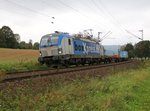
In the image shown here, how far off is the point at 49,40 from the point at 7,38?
72982 mm

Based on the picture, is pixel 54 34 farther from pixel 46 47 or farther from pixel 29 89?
pixel 29 89

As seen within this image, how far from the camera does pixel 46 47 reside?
29484mm

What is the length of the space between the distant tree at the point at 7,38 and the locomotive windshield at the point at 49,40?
6835 centimetres

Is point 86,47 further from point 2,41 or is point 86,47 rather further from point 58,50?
point 2,41

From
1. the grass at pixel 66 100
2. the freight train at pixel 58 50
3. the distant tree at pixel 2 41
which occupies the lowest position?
the grass at pixel 66 100

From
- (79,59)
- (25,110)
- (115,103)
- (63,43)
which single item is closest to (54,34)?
(63,43)

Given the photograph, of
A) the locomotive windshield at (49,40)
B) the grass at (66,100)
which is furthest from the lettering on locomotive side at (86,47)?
the grass at (66,100)

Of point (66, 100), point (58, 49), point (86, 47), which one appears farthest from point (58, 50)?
point (66, 100)

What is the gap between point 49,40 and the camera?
97.2 feet

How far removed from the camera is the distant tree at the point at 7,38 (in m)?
97.4

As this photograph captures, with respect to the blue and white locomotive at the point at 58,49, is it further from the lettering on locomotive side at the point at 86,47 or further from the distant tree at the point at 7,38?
the distant tree at the point at 7,38

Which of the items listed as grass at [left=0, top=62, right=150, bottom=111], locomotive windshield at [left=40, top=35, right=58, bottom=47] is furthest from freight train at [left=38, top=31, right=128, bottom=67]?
grass at [left=0, top=62, right=150, bottom=111]

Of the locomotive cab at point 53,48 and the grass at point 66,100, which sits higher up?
the locomotive cab at point 53,48

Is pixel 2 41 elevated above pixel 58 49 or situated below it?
above
